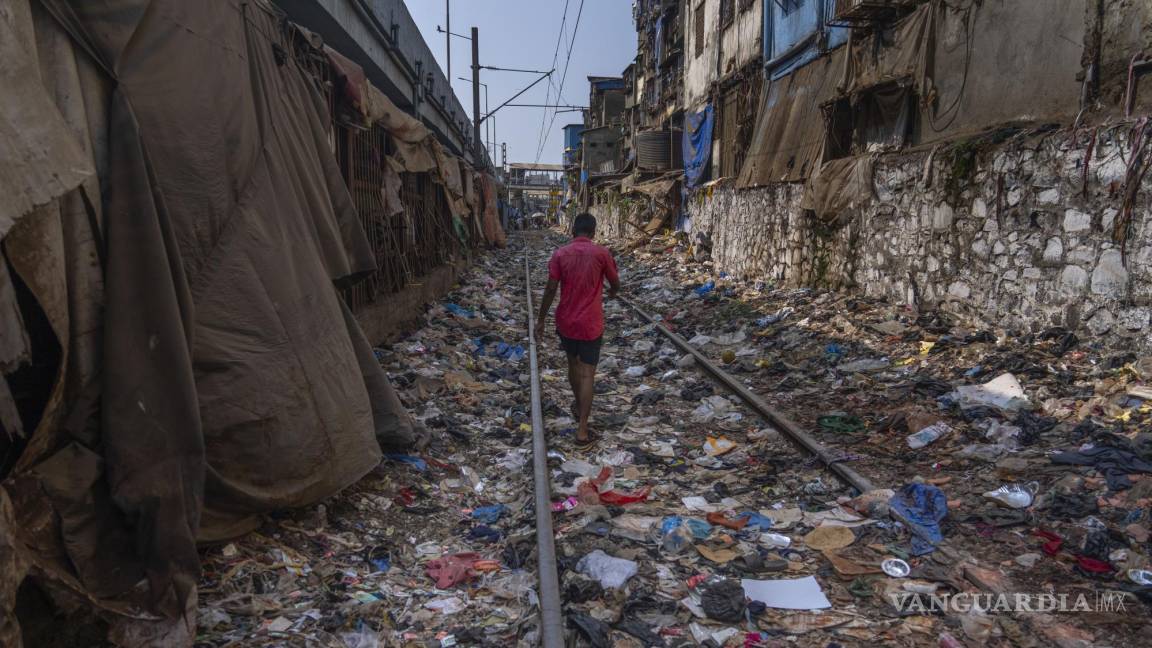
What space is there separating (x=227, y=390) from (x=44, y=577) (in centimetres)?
108

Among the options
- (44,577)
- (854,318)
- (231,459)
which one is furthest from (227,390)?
(854,318)

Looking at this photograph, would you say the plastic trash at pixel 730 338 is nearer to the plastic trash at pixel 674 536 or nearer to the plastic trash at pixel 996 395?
the plastic trash at pixel 996 395

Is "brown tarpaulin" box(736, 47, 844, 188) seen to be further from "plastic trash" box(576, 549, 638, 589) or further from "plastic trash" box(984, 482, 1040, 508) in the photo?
"plastic trash" box(576, 549, 638, 589)

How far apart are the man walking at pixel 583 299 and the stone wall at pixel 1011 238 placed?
14.1 feet

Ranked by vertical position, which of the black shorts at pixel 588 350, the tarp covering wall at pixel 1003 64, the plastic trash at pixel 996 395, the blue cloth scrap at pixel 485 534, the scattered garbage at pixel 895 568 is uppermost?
the tarp covering wall at pixel 1003 64

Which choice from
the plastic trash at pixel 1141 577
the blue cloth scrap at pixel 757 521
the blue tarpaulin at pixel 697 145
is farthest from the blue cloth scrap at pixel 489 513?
the blue tarpaulin at pixel 697 145

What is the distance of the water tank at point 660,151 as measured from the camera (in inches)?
1026

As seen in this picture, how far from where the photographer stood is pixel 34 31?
2393 mm

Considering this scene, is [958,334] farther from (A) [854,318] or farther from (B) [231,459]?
(B) [231,459]

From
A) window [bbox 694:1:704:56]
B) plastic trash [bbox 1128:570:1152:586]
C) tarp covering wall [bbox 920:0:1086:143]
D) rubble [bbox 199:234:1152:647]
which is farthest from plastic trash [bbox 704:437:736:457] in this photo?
window [bbox 694:1:704:56]

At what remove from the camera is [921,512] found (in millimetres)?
4035

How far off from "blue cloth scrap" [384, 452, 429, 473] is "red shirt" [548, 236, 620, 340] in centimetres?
170

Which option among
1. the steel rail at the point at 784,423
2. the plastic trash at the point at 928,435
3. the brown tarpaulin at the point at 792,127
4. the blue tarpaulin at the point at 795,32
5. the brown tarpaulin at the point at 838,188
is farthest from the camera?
the blue tarpaulin at the point at 795,32

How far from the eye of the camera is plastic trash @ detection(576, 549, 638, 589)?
11.5 ft
